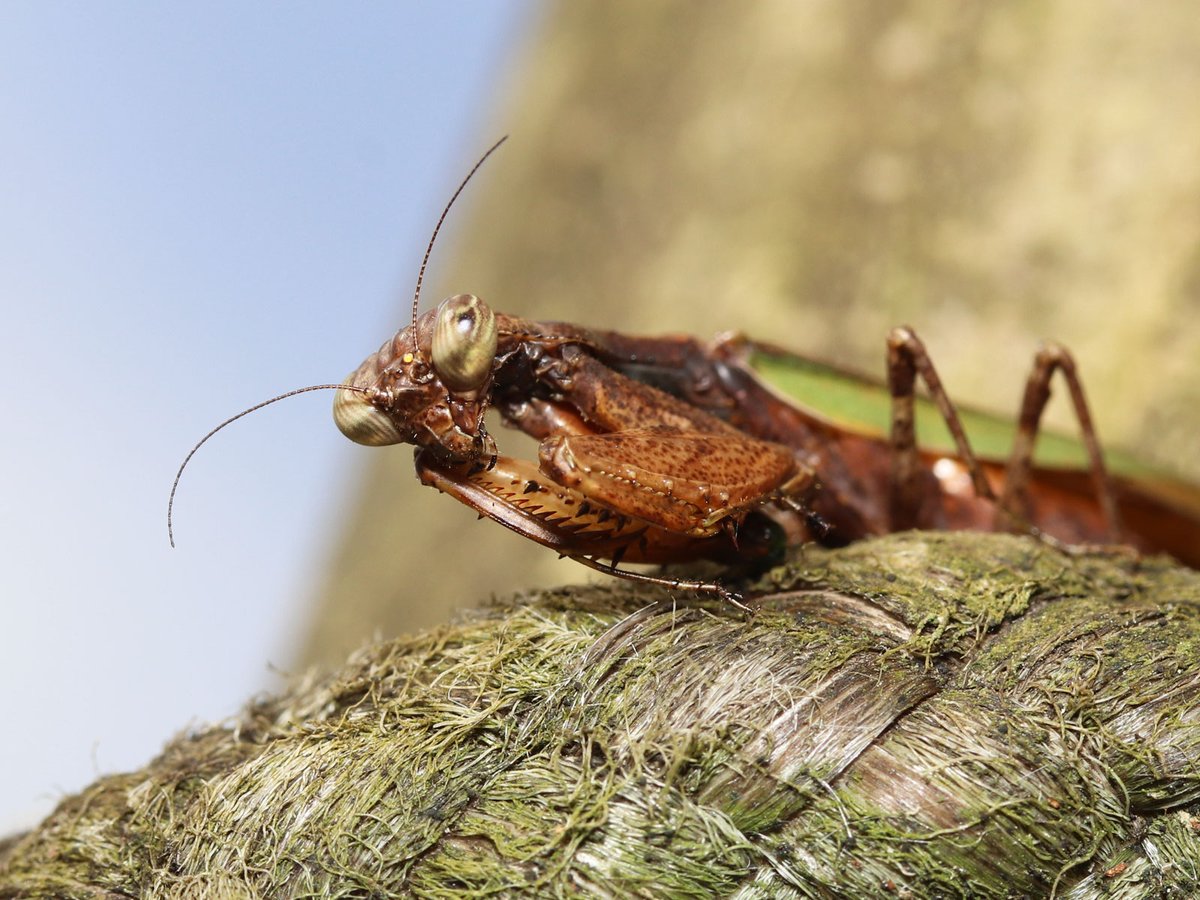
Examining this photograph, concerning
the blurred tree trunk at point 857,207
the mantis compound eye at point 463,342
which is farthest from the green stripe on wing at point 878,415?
the mantis compound eye at point 463,342

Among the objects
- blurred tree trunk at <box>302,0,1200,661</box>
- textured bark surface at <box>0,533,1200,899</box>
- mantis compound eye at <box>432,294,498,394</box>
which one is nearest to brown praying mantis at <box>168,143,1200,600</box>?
mantis compound eye at <box>432,294,498,394</box>

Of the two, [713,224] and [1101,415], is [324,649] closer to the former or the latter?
[713,224]

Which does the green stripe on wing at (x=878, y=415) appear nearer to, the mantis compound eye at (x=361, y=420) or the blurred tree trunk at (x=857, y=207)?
the blurred tree trunk at (x=857, y=207)

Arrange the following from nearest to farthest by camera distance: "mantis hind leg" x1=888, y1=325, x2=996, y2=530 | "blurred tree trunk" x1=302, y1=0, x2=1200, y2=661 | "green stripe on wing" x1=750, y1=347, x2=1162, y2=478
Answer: "mantis hind leg" x1=888, y1=325, x2=996, y2=530, "green stripe on wing" x1=750, y1=347, x2=1162, y2=478, "blurred tree trunk" x1=302, y1=0, x2=1200, y2=661

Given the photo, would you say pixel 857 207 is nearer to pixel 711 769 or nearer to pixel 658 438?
pixel 658 438

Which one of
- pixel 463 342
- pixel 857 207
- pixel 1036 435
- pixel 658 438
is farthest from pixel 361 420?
pixel 857 207

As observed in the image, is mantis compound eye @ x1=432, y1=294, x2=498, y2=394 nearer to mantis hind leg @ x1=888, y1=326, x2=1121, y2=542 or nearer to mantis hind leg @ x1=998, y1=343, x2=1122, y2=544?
mantis hind leg @ x1=888, y1=326, x2=1121, y2=542
